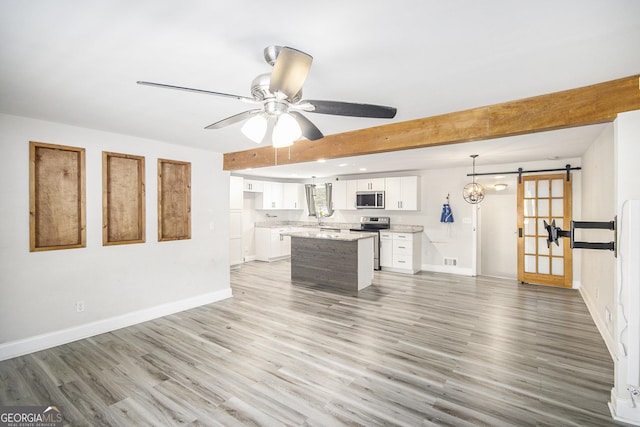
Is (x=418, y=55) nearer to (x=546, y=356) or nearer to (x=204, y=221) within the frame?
(x=546, y=356)

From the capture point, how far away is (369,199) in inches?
286

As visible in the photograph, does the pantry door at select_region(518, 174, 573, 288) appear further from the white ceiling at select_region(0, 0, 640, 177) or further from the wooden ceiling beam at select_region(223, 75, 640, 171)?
the white ceiling at select_region(0, 0, 640, 177)

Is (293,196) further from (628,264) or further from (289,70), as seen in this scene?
(289,70)

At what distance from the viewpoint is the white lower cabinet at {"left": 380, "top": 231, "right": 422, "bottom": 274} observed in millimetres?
6406

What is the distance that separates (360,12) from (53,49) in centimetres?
172

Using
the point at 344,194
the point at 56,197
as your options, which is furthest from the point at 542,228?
the point at 56,197

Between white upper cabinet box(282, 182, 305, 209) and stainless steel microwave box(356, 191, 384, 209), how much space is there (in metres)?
2.06

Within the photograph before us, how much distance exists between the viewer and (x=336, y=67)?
1.88m

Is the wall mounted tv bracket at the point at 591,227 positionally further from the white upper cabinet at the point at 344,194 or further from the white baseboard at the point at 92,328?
the white upper cabinet at the point at 344,194

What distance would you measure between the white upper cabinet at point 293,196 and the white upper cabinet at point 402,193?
2824mm

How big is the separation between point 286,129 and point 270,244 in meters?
6.34

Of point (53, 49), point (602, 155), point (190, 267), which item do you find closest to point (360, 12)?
point (53, 49)

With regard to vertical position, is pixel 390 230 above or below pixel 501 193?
below

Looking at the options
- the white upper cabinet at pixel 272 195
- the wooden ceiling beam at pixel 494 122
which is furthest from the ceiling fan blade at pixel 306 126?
the white upper cabinet at pixel 272 195
